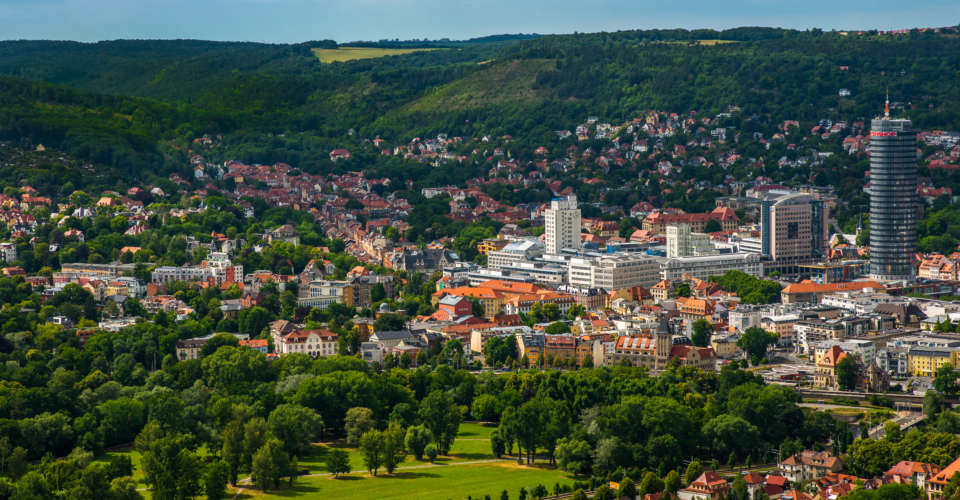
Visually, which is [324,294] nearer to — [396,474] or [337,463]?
[396,474]

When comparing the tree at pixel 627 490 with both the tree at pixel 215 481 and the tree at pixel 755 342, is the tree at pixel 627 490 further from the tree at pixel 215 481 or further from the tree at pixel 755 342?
the tree at pixel 755 342

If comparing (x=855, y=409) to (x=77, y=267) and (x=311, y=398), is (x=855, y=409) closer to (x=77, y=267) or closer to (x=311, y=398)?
(x=311, y=398)

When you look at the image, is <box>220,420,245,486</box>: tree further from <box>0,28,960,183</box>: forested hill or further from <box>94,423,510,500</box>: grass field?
<box>0,28,960,183</box>: forested hill

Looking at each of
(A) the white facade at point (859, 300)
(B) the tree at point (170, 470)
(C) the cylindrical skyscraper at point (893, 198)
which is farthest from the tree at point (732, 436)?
(C) the cylindrical skyscraper at point (893, 198)

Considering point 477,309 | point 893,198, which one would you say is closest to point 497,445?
point 477,309

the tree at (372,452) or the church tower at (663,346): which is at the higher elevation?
the church tower at (663,346)

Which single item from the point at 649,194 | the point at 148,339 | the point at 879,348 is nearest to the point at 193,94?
the point at 649,194

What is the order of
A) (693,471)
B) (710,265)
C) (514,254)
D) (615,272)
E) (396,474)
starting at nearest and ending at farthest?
1. (693,471)
2. (396,474)
3. (615,272)
4. (710,265)
5. (514,254)
